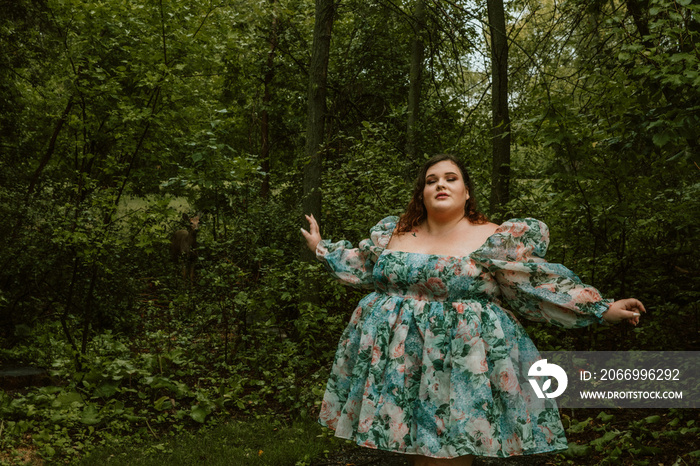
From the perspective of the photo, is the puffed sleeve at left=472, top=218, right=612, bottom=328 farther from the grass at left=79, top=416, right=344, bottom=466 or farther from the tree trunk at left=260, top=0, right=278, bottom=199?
the tree trunk at left=260, top=0, right=278, bottom=199

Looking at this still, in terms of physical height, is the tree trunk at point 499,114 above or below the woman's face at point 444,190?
above

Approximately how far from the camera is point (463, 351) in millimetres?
2578

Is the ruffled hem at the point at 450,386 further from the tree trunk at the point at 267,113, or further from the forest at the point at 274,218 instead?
the tree trunk at the point at 267,113

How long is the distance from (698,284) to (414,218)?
10.7 feet

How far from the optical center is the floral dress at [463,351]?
2533 mm

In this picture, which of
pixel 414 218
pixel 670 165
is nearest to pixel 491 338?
pixel 414 218

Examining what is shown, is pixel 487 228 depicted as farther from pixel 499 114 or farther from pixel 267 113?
pixel 267 113

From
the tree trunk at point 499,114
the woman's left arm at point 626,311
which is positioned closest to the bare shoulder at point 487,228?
the woman's left arm at point 626,311

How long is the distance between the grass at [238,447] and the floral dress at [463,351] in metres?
1.51

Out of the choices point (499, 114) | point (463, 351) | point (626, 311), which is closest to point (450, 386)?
point (463, 351)

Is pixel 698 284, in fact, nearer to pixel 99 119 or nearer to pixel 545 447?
pixel 545 447

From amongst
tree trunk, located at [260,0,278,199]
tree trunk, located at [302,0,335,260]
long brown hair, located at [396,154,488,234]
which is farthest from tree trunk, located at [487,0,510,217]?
tree trunk, located at [260,0,278,199]

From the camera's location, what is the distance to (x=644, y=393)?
4762mm

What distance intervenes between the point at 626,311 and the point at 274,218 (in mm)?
5110
